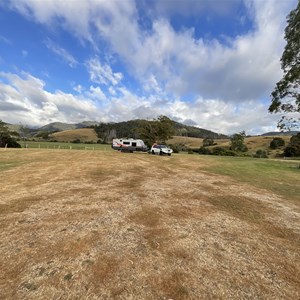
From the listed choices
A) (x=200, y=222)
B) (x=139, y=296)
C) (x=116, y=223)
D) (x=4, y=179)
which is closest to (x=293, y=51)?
(x=200, y=222)

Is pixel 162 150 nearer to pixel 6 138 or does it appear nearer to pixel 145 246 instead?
pixel 145 246

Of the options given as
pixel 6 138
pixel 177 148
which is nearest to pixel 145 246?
pixel 177 148

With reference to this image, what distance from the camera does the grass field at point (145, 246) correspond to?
11.5ft

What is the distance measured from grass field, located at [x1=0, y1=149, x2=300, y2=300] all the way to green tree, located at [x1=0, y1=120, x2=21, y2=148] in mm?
49779

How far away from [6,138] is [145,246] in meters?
59.3

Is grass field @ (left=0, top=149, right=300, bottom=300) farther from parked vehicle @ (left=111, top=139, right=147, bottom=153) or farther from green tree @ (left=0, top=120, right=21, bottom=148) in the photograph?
green tree @ (left=0, top=120, right=21, bottom=148)

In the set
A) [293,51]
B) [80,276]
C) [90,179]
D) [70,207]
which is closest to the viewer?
[80,276]

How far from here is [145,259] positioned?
429 centimetres

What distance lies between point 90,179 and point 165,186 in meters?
4.54

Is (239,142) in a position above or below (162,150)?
above

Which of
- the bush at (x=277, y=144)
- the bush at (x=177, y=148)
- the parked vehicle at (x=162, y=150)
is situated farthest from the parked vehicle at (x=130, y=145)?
the bush at (x=277, y=144)

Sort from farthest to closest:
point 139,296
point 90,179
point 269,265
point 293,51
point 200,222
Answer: point 293,51
point 90,179
point 200,222
point 269,265
point 139,296

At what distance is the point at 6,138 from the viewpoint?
51031mm

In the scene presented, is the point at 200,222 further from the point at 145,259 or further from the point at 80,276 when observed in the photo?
the point at 80,276
